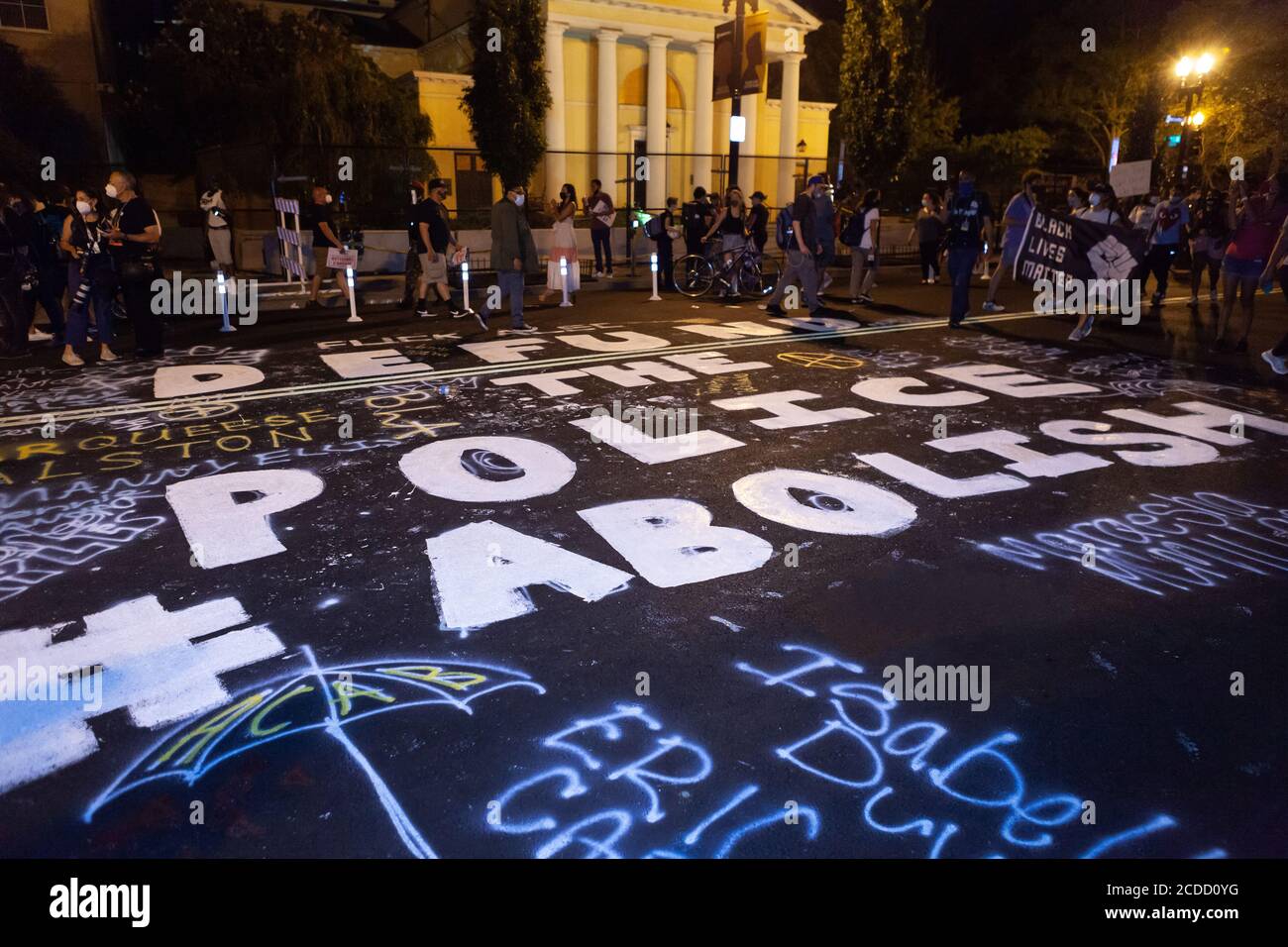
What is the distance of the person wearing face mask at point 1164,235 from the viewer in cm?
1327

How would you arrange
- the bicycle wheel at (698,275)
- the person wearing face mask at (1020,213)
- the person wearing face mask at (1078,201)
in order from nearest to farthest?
1. the person wearing face mask at (1020,213)
2. the person wearing face mask at (1078,201)
3. the bicycle wheel at (698,275)

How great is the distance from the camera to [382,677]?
11.4ft

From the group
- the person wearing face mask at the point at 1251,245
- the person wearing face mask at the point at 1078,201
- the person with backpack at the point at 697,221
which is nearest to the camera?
the person wearing face mask at the point at 1251,245

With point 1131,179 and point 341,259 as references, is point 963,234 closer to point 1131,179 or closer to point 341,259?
point 1131,179

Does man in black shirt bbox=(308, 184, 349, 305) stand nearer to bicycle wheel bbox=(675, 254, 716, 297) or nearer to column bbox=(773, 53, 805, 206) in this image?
bicycle wheel bbox=(675, 254, 716, 297)

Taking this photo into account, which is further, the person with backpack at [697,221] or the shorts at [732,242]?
the person with backpack at [697,221]

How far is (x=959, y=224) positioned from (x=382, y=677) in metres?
10.2

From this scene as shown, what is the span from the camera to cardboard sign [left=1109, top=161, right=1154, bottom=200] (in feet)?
43.7

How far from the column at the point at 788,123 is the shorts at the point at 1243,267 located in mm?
21374

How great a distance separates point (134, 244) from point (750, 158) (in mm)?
25800

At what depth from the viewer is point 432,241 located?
498 inches

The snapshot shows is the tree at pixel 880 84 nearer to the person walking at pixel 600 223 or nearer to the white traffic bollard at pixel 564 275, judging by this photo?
the person walking at pixel 600 223

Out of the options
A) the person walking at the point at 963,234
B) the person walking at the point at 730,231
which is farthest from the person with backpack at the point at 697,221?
the person walking at the point at 963,234
